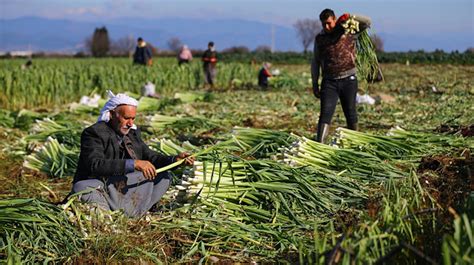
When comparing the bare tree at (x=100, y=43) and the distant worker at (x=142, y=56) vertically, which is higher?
the distant worker at (x=142, y=56)

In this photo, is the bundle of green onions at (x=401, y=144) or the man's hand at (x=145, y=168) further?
the bundle of green onions at (x=401, y=144)

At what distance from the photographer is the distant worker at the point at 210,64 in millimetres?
17766

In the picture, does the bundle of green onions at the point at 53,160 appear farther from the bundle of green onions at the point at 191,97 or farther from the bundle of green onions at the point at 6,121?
the bundle of green onions at the point at 191,97

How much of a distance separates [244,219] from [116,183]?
971 mm

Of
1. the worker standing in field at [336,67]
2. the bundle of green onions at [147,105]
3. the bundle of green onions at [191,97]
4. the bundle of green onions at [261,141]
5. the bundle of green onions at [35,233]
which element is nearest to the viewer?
the bundle of green onions at [35,233]

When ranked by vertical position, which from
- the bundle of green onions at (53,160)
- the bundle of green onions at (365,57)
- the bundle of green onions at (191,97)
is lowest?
the bundle of green onions at (191,97)

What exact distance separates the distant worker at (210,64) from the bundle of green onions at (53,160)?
37.3ft

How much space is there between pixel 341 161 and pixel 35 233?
8.61 ft

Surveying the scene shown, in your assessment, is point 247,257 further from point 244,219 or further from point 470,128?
point 470,128

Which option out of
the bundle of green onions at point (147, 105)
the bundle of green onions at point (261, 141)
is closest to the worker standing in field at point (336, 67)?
the bundle of green onions at point (261, 141)

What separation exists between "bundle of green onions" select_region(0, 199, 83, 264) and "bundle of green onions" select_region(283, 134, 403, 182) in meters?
2.09

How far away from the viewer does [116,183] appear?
4.34 m

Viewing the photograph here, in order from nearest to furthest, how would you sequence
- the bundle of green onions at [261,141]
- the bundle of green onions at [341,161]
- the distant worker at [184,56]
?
the bundle of green onions at [341,161], the bundle of green onions at [261,141], the distant worker at [184,56]

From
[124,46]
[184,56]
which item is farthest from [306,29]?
[184,56]
